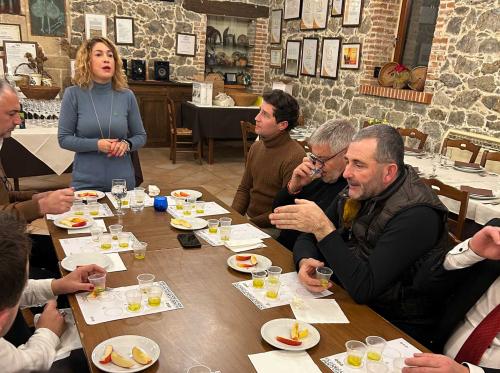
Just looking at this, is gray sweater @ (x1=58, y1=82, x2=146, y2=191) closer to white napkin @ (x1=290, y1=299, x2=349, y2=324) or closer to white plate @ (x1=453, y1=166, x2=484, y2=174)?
white napkin @ (x1=290, y1=299, x2=349, y2=324)

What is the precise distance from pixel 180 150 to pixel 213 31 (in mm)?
2538

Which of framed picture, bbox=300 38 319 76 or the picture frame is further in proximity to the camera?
framed picture, bbox=300 38 319 76

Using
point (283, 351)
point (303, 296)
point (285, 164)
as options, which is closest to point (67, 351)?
point (283, 351)

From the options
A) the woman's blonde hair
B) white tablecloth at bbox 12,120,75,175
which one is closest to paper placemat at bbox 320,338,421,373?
the woman's blonde hair

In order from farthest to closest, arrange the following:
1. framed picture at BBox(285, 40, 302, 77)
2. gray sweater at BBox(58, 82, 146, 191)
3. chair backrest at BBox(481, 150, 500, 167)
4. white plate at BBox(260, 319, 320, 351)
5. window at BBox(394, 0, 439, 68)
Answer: framed picture at BBox(285, 40, 302, 77), window at BBox(394, 0, 439, 68), chair backrest at BBox(481, 150, 500, 167), gray sweater at BBox(58, 82, 146, 191), white plate at BBox(260, 319, 320, 351)

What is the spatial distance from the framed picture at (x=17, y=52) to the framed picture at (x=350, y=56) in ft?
15.8

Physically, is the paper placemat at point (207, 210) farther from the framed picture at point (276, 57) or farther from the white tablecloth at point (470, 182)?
the framed picture at point (276, 57)

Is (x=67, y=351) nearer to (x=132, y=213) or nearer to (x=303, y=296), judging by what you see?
(x=303, y=296)

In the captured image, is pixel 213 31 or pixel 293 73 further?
pixel 213 31

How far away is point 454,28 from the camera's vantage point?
4.92 m

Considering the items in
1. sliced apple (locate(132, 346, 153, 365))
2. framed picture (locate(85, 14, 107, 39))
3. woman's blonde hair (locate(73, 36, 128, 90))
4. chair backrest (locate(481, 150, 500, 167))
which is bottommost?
sliced apple (locate(132, 346, 153, 365))

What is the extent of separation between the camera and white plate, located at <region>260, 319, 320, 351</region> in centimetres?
131

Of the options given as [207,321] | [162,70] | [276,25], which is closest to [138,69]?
[162,70]

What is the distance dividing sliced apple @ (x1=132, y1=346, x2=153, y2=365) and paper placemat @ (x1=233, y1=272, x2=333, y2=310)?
46 centimetres
